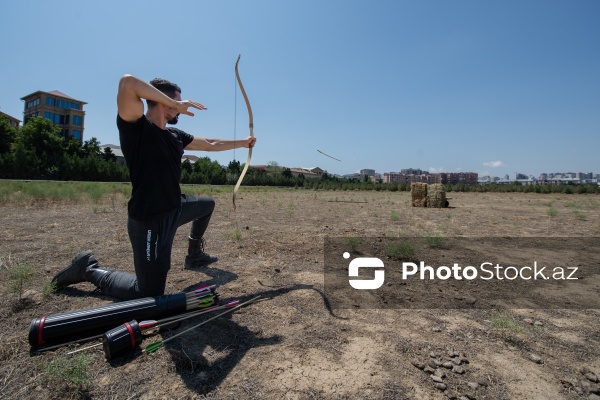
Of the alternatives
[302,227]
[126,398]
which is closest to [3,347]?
[126,398]

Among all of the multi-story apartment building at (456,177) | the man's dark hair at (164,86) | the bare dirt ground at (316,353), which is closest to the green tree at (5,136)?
the bare dirt ground at (316,353)

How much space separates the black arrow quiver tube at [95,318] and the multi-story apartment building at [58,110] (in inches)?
3429

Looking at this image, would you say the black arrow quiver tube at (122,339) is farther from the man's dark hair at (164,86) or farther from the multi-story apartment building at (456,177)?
the multi-story apartment building at (456,177)

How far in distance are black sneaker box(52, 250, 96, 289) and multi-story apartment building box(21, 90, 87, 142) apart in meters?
85.9

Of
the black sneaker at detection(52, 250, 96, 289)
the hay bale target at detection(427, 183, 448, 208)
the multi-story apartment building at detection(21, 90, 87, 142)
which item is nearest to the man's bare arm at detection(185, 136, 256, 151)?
the black sneaker at detection(52, 250, 96, 289)

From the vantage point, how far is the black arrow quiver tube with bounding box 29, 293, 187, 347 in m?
2.40

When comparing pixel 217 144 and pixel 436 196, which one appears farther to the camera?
pixel 436 196

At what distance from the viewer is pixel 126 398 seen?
1.96m

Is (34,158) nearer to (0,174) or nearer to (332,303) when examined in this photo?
(0,174)

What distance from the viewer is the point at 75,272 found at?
3.40 meters

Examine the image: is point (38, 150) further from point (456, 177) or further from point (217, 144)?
point (456, 177)

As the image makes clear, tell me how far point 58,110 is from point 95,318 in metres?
91.9

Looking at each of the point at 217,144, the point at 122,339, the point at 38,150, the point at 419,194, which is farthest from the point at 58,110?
the point at 122,339

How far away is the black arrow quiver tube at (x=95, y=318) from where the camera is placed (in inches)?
94.4
